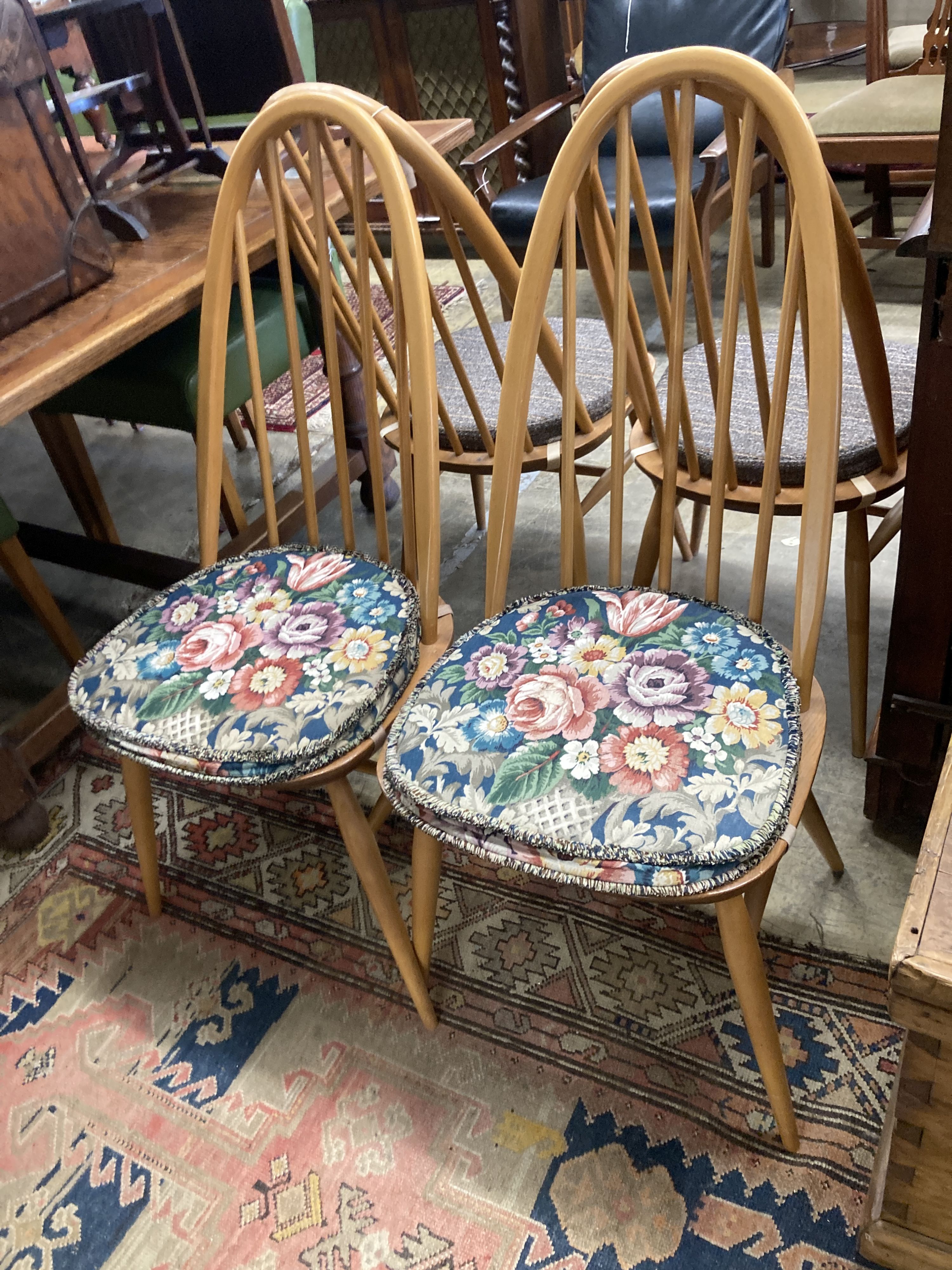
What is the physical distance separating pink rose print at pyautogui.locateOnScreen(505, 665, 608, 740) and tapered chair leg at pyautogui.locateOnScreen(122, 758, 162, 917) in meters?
0.54

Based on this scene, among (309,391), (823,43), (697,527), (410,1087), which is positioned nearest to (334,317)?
(697,527)

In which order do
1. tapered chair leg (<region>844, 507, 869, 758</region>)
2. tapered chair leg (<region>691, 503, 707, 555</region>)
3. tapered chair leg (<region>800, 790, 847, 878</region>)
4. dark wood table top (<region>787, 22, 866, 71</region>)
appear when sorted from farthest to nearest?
dark wood table top (<region>787, 22, 866, 71</region>)
tapered chair leg (<region>691, 503, 707, 555</region>)
tapered chair leg (<region>844, 507, 869, 758</region>)
tapered chair leg (<region>800, 790, 847, 878</region>)

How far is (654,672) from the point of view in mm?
964

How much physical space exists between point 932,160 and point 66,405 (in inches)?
91.6

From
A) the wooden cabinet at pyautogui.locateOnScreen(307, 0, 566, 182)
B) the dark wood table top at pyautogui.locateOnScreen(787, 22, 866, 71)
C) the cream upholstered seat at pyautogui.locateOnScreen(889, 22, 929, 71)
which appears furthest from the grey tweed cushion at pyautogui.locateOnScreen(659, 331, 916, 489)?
the dark wood table top at pyautogui.locateOnScreen(787, 22, 866, 71)

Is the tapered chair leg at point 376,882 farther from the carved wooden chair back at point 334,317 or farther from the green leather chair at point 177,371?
the green leather chair at point 177,371

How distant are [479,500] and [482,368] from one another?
424 mm

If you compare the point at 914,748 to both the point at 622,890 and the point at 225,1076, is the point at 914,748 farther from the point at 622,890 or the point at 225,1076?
the point at 225,1076

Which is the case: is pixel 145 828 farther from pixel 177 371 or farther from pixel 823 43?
pixel 823 43

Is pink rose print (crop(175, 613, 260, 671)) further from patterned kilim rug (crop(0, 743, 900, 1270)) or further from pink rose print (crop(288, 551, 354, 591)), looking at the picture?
patterned kilim rug (crop(0, 743, 900, 1270))

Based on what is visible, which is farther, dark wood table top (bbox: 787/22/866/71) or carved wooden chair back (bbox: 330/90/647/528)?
dark wood table top (bbox: 787/22/866/71)

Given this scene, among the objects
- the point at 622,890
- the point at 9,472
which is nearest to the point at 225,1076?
the point at 622,890

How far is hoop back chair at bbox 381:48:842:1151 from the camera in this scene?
32.3 inches

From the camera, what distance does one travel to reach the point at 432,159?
1.01 metres
